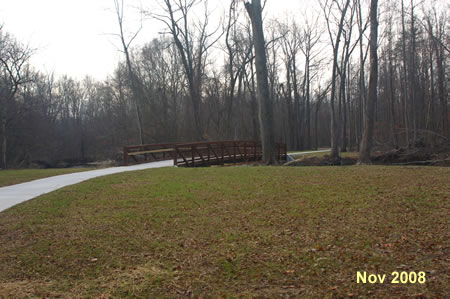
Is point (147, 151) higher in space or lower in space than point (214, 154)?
higher

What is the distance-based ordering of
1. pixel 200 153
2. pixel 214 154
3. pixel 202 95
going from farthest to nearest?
pixel 202 95 → pixel 214 154 → pixel 200 153

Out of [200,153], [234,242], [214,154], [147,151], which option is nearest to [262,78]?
[200,153]

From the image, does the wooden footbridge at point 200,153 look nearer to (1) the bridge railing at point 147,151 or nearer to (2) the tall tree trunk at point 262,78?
(1) the bridge railing at point 147,151

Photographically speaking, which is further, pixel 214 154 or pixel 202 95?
pixel 202 95

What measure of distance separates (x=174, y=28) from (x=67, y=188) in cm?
1816

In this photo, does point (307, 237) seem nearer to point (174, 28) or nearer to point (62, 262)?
point (62, 262)

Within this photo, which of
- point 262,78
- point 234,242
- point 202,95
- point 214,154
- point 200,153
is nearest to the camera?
point 234,242

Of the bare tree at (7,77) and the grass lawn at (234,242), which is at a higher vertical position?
the bare tree at (7,77)

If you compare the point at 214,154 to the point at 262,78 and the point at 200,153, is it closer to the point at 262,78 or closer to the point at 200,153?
the point at 200,153

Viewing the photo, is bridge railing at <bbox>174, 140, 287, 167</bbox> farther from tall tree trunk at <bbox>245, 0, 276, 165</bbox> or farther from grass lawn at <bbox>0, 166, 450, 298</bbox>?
grass lawn at <bbox>0, 166, 450, 298</bbox>

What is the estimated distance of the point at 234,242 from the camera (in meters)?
4.27

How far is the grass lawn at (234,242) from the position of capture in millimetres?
3268

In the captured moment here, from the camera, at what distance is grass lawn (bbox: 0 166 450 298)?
3268mm

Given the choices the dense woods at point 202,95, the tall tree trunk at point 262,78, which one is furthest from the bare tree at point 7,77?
the tall tree trunk at point 262,78
